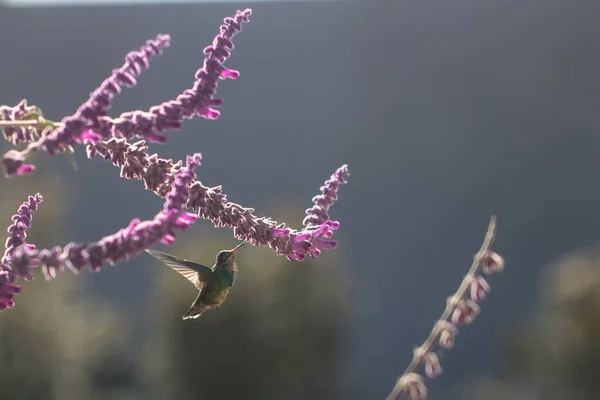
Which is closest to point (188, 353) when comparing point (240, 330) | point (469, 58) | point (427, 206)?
point (240, 330)

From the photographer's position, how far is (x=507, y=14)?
13.9m

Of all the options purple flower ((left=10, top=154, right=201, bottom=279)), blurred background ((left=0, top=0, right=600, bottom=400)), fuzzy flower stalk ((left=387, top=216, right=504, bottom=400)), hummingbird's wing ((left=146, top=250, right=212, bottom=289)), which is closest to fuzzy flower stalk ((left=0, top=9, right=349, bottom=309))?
purple flower ((left=10, top=154, right=201, bottom=279))

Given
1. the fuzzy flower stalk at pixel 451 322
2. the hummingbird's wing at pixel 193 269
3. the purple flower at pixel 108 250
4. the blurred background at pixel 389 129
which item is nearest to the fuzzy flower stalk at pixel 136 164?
the purple flower at pixel 108 250

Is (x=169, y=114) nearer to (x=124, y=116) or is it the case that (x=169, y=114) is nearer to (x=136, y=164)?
(x=124, y=116)

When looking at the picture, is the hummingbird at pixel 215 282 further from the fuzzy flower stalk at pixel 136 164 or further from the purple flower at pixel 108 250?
the purple flower at pixel 108 250

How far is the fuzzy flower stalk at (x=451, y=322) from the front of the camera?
745 mm

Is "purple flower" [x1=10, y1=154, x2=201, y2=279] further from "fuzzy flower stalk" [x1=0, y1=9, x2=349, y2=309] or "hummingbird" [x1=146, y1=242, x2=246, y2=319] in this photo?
"hummingbird" [x1=146, y1=242, x2=246, y2=319]

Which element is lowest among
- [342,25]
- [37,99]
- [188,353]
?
[188,353]

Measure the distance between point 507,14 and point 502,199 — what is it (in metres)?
3.19

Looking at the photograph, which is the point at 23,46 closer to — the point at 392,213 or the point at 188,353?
the point at 392,213

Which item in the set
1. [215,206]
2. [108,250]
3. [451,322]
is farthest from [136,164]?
[451,322]

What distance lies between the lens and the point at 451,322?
0.79 m

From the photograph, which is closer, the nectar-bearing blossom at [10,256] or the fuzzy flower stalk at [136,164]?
the fuzzy flower stalk at [136,164]

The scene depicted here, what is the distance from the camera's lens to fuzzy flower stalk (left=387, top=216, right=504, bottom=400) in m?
0.75
